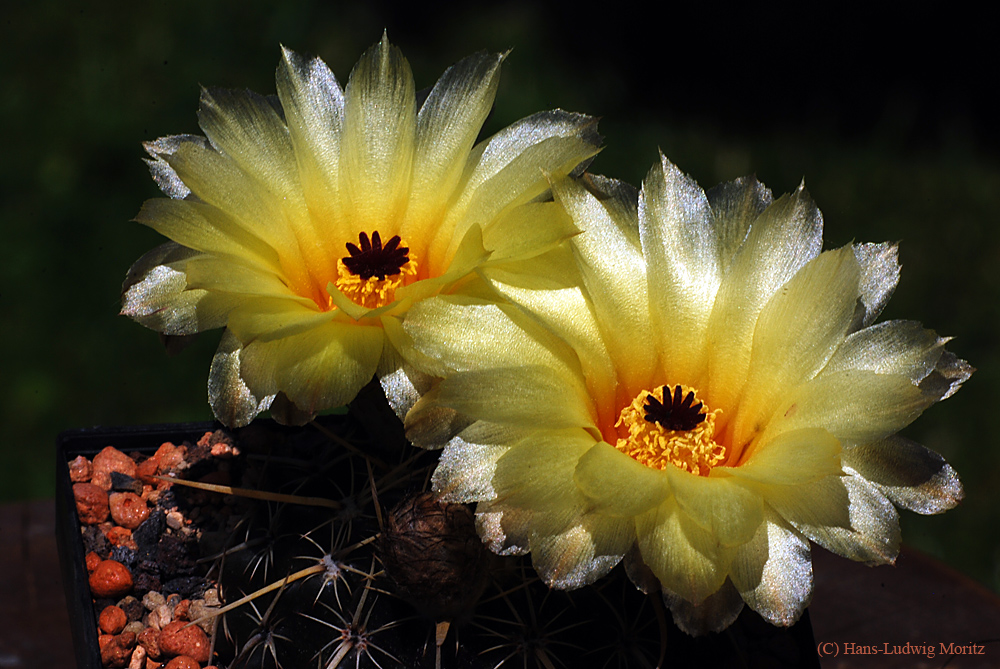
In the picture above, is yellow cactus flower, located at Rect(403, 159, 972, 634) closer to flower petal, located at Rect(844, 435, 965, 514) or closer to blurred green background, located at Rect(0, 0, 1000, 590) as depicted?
flower petal, located at Rect(844, 435, 965, 514)

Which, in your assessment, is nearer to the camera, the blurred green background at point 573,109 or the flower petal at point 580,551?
the flower petal at point 580,551

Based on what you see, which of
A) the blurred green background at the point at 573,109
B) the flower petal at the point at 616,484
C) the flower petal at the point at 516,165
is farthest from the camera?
the blurred green background at the point at 573,109

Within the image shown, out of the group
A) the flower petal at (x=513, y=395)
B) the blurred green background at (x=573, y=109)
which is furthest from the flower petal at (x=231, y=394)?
the blurred green background at (x=573, y=109)

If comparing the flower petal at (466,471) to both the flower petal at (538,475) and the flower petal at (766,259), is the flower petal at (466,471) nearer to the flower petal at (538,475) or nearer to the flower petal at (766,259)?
the flower petal at (538,475)

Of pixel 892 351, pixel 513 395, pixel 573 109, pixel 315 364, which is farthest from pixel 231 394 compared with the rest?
pixel 573 109

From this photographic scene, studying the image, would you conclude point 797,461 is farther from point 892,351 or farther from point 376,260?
point 376,260

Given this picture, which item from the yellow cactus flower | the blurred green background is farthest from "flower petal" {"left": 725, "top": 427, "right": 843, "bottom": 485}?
the blurred green background

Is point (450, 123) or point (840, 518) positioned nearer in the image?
point (840, 518)

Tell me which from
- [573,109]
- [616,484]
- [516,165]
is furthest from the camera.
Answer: [573,109]

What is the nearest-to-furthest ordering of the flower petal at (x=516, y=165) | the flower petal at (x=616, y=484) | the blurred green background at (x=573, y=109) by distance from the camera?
the flower petal at (x=616, y=484), the flower petal at (x=516, y=165), the blurred green background at (x=573, y=109)
